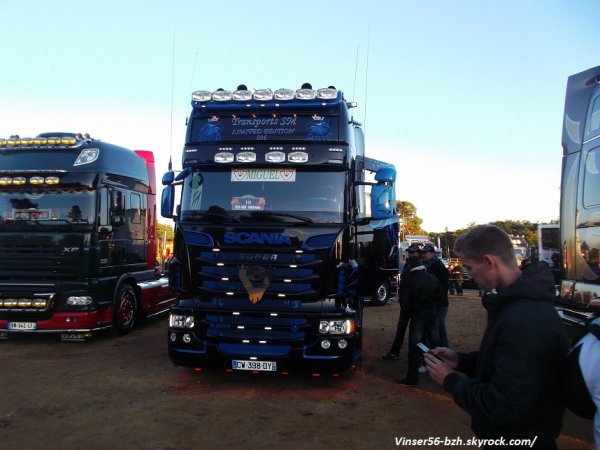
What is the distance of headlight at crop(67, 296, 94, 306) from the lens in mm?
7438

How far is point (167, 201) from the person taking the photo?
606 centimetres

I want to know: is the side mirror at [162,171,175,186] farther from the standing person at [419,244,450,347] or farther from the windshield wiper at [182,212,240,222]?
the standing person at [419,244,450,347]

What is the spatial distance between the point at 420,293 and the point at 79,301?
555cm

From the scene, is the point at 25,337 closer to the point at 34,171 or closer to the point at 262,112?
the point at 34,171

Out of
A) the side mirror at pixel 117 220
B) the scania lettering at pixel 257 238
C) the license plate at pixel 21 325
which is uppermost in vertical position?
the side mirror at pixel 117 220

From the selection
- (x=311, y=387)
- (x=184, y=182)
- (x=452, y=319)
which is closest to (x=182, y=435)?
(x=311, y=387)

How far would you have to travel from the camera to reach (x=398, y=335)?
23.0ft

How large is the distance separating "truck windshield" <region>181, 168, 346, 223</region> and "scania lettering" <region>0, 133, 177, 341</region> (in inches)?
116

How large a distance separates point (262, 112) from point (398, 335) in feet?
13.1

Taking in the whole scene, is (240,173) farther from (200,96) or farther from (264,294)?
(264,294)

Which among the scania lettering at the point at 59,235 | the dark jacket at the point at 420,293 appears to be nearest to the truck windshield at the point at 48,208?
the scania lettering at the point at 59,235

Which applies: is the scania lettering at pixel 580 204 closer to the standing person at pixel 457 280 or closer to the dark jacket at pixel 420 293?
the dark jacket at pixel 420 293

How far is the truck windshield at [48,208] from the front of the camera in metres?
7.58

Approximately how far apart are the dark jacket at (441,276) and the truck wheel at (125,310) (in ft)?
18.7
